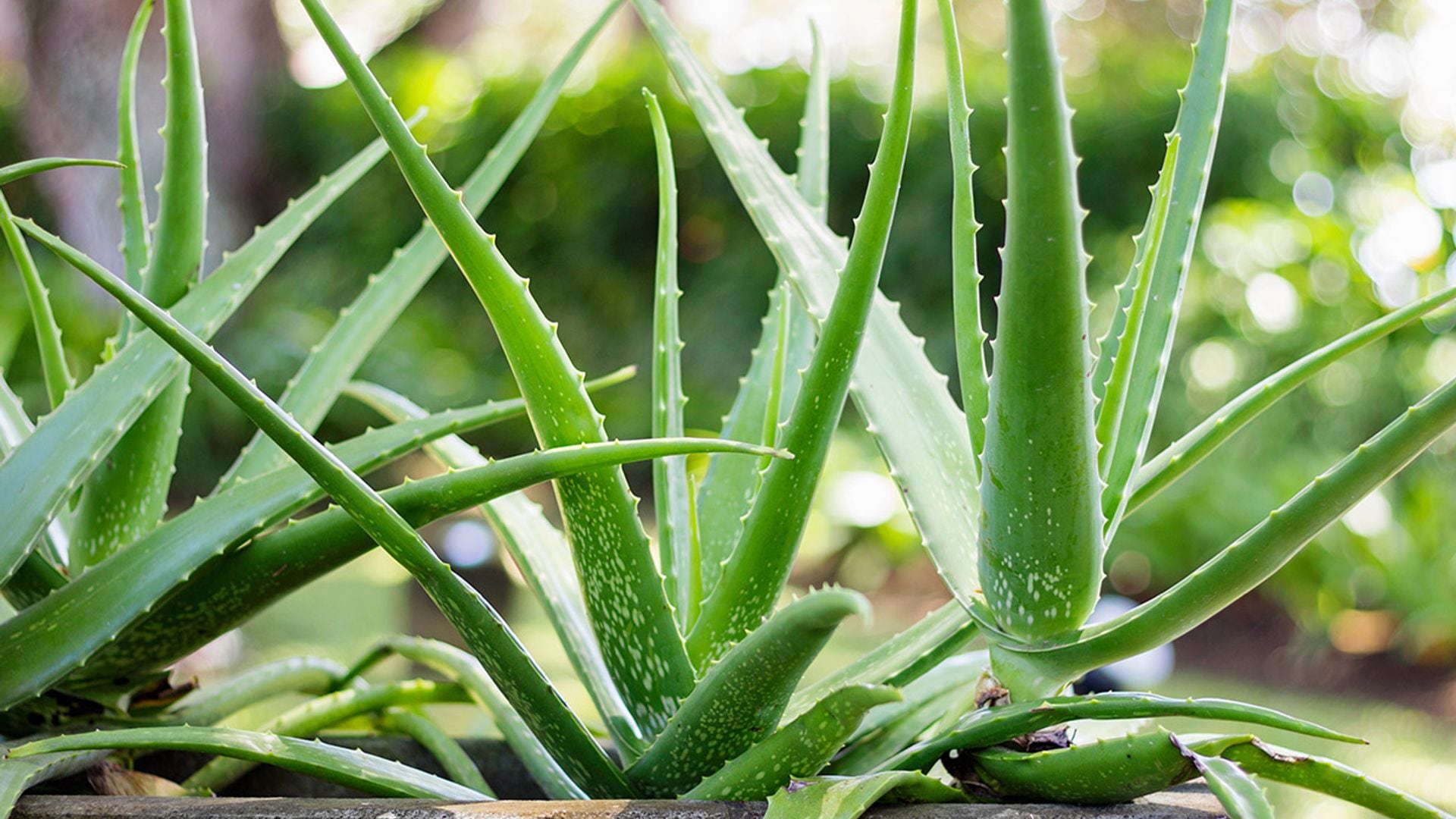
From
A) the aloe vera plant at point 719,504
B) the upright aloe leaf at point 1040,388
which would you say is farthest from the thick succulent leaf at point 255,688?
the upright aloe leaf at point 1040,388

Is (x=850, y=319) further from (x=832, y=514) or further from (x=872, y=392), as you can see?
(x=832, y=514)

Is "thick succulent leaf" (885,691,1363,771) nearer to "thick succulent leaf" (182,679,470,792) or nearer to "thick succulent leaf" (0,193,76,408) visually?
"thick succulent leaf" (182,679,470,792)

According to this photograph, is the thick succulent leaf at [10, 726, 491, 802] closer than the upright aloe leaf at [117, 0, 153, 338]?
Yes

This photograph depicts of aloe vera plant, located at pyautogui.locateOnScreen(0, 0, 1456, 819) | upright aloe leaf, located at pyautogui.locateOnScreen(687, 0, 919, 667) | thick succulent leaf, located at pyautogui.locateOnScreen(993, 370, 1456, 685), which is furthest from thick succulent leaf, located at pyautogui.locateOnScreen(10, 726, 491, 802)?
thick succulent leaf, located at pyautogui.locateOnScreen(993, 370, 1456, 685)

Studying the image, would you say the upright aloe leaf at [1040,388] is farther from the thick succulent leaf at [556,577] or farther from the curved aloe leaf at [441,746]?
the curved aloe leaf at [441,746]

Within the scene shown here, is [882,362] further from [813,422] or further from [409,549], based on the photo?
[409,549]

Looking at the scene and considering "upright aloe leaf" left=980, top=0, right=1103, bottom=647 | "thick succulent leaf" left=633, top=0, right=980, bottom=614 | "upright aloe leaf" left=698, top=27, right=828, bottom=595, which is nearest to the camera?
"upright aloe leaf" left=980, top=0, right=1103, bottom=647
